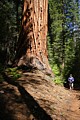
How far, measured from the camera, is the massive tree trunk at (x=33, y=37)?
39.6 ft

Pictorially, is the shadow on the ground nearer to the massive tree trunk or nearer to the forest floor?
the forest floor

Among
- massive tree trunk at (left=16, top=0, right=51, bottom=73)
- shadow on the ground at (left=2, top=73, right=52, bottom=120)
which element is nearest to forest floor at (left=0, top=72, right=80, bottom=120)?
shadow on the ground at (left=2, top=73, right=52, bottom=120)

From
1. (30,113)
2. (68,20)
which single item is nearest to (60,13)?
(68,20)

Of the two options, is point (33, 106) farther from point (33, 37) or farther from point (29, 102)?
point (33, 37)

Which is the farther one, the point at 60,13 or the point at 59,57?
the point at 59,57

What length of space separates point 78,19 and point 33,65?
33326 mm

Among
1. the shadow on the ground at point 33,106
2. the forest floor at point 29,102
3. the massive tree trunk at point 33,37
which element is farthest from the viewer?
the massive tree trunk at point 33,37

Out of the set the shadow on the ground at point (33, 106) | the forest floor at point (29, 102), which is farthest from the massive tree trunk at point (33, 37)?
the shadow on the ground at point (33, 106)

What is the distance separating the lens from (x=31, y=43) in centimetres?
1241

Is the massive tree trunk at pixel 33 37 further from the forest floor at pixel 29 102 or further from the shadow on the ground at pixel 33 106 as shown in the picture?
the shadow on the ground at pixel 33 106

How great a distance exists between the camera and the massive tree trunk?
476 inches

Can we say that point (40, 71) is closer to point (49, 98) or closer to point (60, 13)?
point (49, 98)

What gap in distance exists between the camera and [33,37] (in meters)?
12.5

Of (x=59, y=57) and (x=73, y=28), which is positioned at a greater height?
(x=73, y=28)
